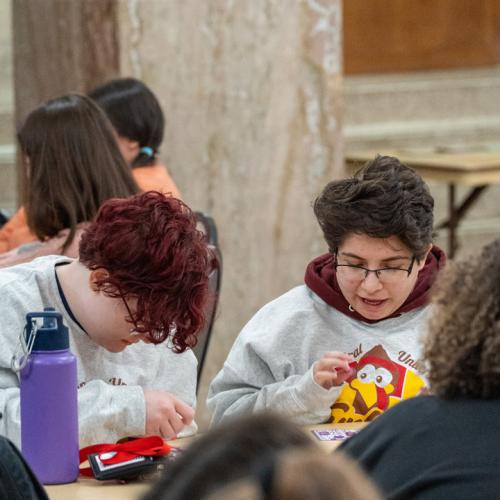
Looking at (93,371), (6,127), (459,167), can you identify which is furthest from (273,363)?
(6,127)

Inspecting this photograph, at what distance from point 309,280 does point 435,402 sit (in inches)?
41.6

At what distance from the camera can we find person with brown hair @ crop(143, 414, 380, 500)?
37.1 inches

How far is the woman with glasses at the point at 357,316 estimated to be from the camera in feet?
8.04

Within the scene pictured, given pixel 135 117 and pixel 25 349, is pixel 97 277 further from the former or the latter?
pixel 135 117

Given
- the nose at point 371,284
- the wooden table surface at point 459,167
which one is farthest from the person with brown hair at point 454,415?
the wooden table surface at point 459,167

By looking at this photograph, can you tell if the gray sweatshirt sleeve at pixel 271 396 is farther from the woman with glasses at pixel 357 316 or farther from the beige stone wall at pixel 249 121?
the beige stone wall at pixel 249 121

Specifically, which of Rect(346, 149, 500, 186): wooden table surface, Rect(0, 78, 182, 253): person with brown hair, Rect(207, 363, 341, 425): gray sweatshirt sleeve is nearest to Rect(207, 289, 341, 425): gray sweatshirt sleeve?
Rect(207, 363, 341, 425): gray sweatshirt sleeve

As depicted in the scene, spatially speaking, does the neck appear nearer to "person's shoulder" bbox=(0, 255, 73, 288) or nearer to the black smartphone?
"person's shoulder" bbox=(0, 255, 73, 288)

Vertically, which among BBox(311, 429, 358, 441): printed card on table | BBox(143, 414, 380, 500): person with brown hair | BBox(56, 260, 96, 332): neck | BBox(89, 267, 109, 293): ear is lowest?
BBox(311, 429, 358, 441): printed card on table

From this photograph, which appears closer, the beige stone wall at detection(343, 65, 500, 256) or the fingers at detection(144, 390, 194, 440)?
the fingers at detection(144, 390, 194, 440)

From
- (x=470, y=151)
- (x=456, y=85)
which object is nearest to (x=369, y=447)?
(x=470, y=151)

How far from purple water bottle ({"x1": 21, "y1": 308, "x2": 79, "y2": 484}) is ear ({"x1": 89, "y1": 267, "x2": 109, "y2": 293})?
189mm

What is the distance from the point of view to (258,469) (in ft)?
3.20

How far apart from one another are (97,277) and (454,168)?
3746mm
